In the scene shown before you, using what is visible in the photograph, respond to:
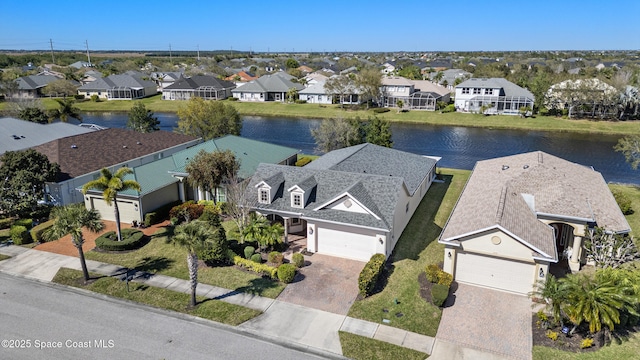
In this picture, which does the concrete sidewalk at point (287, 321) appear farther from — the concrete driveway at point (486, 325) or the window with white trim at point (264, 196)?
the window with white trim at point (264, 196)

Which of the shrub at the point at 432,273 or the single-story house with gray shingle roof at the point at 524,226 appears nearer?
the single-story house with gray shingle roof at the point at 524,226

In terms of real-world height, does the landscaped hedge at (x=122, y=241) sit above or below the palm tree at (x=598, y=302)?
below

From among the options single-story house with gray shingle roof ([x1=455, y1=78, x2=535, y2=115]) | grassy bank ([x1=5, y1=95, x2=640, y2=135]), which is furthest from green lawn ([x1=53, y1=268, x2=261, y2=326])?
single-story house with gray shingle roof ([x1=455, y1=78, x2=535, y2=115])

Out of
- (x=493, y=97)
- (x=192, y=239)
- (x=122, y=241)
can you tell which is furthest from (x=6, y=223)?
(x=493, y=97)

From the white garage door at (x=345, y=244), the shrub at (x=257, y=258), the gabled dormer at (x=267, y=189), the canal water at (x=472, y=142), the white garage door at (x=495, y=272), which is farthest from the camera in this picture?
the canal water at (x=472, y=142)

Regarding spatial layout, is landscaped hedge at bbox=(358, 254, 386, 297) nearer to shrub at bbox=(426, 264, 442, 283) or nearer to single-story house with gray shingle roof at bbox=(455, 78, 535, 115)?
shrub at bbox=(426, 264, 442, 283)

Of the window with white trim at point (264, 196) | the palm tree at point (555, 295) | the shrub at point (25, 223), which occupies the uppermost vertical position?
the window with white trim at point (264, 196)

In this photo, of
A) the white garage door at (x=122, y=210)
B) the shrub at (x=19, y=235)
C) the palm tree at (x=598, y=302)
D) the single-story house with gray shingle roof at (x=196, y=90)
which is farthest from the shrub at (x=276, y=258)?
the single-story house with gray shingle roof at (x=196, y=90)
